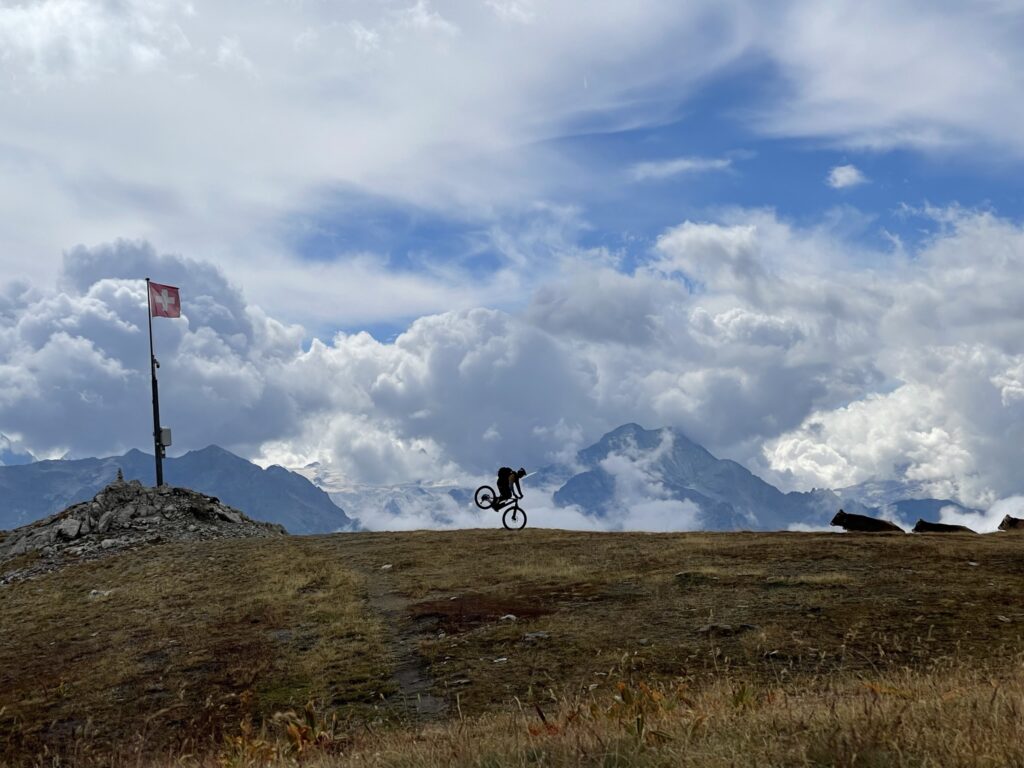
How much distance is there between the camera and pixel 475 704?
1319 centimetres

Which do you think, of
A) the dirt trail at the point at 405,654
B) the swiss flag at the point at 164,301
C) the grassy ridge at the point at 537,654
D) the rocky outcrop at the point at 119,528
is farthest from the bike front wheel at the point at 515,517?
the swiss flag at the point at 164,301

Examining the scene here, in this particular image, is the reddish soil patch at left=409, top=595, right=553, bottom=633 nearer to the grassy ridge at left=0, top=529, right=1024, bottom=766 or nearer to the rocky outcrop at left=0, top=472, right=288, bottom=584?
the grassy ridge at left=0, top=529, right=1024, bottom=766

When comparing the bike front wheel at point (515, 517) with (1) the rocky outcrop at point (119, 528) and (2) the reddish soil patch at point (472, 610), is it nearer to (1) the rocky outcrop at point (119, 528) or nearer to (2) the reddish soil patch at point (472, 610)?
(1) the rocky outcrop at point (119, 528)

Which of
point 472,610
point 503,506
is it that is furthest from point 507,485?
point 472,610

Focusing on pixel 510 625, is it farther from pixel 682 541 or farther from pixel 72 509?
pixel 72 509

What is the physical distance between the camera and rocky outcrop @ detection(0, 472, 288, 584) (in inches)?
1372

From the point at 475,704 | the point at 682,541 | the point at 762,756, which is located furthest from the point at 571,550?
the point at 762,756

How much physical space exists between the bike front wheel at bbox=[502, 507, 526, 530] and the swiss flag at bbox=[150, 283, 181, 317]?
64.7ft

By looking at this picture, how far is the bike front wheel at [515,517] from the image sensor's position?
122 feet

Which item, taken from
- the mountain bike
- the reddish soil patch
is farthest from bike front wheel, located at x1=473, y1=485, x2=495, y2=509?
the reddish soil patch

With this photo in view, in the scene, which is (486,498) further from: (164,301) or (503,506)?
(164,301)

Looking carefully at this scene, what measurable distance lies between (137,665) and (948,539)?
23668mm

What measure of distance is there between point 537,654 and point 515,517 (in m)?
21.2

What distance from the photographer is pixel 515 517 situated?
37.0 m
